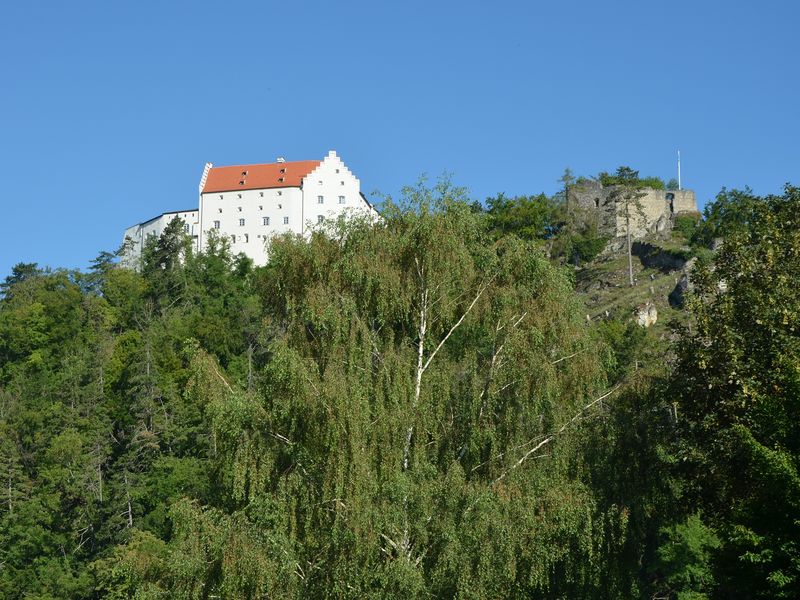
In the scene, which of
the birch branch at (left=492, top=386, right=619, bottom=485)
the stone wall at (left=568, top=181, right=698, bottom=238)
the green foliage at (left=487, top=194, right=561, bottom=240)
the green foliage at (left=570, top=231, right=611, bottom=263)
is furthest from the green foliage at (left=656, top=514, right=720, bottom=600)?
the stone wall at (left=568, top=181, right=698, bottom=238)

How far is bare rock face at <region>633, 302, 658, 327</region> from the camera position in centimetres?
7262

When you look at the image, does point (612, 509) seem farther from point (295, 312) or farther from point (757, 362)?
point (295, 312)

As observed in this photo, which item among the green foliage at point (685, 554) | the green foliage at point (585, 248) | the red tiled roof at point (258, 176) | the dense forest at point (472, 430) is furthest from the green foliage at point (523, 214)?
the dense forest at point (472, 430)

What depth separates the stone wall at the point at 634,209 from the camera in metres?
97.4

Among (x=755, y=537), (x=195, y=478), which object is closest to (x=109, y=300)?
(x=195, y=478)

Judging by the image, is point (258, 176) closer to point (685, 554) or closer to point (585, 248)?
point (585, 248)

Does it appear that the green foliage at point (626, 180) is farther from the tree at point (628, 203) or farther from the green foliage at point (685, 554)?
the green foliage at point (685, 554)

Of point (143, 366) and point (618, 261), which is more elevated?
point (618, 261)

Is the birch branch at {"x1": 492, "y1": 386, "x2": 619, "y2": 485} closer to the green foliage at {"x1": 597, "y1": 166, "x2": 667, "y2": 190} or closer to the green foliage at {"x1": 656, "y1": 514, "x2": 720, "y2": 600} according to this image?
the green foliage at {"x1": 656, "y1": 514, "x2": 720, "y2": 600}

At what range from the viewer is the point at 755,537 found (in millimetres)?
18328

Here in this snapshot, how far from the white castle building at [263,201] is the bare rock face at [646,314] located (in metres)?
32.2

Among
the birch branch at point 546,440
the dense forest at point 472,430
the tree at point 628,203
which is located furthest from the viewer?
the tree at point 628,203

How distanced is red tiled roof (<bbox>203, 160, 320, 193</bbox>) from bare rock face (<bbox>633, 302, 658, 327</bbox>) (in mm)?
37824

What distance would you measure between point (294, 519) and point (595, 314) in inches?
2328
